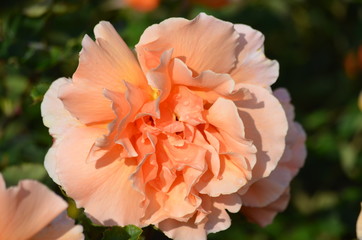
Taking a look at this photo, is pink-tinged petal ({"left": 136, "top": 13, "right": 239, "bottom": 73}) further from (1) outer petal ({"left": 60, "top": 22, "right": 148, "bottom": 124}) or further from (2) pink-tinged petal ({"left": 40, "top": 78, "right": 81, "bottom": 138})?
(2) pink-tinged petal ({"left": 40, "top": 78, "right": 81, "bottom": 138})

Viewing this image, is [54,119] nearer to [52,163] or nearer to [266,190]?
[52,163]

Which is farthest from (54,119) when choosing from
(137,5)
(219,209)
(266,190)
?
(137,5)

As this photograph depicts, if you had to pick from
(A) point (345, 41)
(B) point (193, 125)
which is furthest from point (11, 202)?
(A) point (345, 41)

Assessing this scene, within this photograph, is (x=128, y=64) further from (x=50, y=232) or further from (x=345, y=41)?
(x=345, y=41)

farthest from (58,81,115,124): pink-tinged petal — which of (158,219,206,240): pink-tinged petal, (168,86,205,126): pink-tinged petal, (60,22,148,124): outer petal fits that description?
(158,219,206,240): pink-tinged petal

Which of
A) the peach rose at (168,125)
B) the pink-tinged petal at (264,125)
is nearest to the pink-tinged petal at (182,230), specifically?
the peach rose at (168,125)

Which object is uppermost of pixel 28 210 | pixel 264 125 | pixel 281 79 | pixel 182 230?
pixel 28 210

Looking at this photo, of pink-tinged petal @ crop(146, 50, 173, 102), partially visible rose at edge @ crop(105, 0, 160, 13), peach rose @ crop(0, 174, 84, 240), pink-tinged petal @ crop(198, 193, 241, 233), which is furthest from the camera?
partially visible rose at edge @ crop(105, 0, 160, 13)

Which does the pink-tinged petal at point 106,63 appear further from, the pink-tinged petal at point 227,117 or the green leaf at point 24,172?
the green leaf at point 24,172
